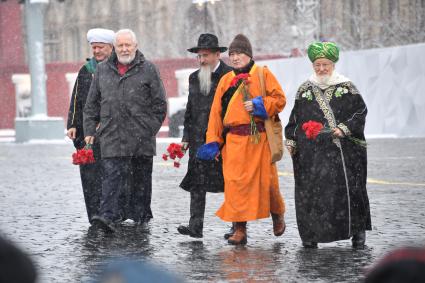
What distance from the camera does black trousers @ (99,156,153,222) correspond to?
8781 mm

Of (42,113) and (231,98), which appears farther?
(42,113)

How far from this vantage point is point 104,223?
866cm

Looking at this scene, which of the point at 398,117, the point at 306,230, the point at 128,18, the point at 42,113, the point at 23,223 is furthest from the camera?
the point at 128,18

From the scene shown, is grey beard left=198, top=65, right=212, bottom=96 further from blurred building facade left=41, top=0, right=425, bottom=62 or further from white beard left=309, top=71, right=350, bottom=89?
blurred building facade left=41, top=0, right=425, bottom=62

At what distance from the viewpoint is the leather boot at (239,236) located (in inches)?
314

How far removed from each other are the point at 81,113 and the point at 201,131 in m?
1.50

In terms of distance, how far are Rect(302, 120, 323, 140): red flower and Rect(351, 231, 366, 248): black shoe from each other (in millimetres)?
733

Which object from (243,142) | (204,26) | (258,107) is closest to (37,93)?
(204,26)

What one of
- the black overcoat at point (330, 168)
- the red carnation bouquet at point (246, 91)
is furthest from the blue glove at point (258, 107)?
the black overcoat at point (330, 168)

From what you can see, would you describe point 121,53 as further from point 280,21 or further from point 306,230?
point 280,21

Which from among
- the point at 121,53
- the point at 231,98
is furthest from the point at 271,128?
the point at 121,53

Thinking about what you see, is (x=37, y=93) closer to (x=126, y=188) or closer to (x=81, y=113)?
(x=81, y=113)

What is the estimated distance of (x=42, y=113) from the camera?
1208 inches

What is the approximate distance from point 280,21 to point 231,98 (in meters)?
45.6
